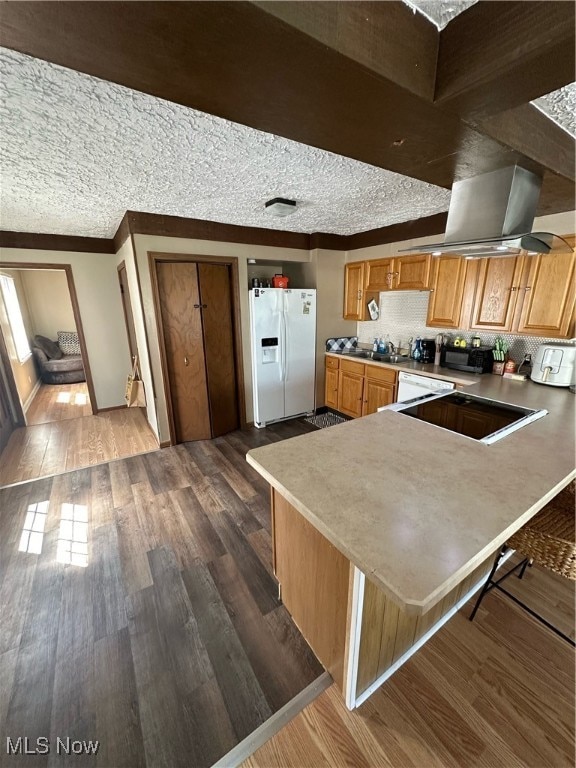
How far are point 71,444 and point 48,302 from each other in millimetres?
4450

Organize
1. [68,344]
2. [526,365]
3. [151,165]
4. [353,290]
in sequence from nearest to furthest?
1. [151,165]
2. [526,365]
3. [353,290]
4. [68,344]

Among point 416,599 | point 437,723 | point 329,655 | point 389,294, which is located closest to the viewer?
point 416,599

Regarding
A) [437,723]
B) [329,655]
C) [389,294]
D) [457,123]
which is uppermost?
[457,123]

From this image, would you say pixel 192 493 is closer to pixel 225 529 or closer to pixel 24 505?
pixel 225 529

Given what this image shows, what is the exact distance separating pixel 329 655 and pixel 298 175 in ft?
8.37

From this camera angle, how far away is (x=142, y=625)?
5.29ft

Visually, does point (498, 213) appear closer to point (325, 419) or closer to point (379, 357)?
point (379, 357)

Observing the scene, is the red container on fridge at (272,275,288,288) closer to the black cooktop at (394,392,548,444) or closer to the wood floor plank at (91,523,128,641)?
the black cooktop at (394,392,548,444)

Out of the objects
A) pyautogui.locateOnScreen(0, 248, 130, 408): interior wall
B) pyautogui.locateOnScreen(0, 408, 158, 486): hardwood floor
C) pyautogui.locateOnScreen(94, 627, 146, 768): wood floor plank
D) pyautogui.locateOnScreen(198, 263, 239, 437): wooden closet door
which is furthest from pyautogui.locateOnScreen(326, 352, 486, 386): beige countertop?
pyautogui.locateOnScreen(0, 248, 130, 408): interior wall

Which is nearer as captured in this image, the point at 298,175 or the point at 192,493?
the point at 298,175

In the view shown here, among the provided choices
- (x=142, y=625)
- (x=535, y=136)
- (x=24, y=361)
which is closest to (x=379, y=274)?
(x=535, y=136)

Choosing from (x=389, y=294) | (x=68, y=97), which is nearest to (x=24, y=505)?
Answer: (x=68, y=97)

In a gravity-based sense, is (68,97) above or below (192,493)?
Answer: above

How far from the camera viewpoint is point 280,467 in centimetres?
127
